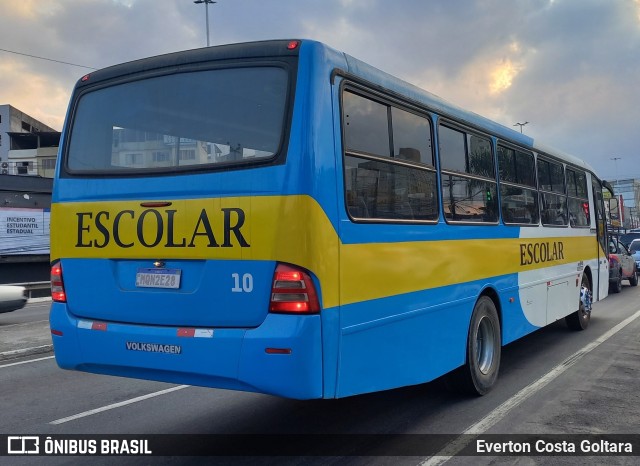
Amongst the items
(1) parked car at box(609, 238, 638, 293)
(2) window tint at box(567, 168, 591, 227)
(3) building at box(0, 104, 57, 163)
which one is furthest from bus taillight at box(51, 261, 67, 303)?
(3) building at box(0, 104, 57, 163)

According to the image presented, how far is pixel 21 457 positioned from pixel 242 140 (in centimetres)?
309

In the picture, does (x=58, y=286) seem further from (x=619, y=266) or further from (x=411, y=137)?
→ (x=619, y=266)

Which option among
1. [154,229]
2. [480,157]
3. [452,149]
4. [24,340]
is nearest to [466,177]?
[452,149]

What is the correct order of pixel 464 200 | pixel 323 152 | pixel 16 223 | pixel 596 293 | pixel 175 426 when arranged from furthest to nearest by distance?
pixel 16 223 → pixel 596 293 → pixel 464 200 → pixel 175 426 → pixel 323 152

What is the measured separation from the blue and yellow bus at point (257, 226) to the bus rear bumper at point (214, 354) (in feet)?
0.04

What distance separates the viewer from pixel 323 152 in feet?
13.4

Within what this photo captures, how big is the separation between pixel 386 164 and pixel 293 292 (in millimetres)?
1521

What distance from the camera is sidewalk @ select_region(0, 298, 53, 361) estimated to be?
9.20m

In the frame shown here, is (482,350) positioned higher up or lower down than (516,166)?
lower down

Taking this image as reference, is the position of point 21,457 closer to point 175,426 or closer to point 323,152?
point 175,426

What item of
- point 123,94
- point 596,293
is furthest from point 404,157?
point 596,293

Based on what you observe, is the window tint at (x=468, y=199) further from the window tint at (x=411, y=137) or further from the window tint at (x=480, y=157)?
the window tint at (x=411, y=137)

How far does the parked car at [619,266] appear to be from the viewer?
18094mm

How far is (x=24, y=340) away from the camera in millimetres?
10422
